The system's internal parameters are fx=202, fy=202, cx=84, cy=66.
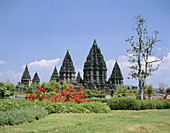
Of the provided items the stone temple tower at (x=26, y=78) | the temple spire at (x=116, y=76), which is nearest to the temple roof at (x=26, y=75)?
the stone temple tower at (x=26, y=78)

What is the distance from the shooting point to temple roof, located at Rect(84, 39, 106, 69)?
6219 cm

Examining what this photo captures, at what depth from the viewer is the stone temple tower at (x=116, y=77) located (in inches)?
2608

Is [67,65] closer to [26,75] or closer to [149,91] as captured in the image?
[26,75]

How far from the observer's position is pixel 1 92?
2555 centimetres

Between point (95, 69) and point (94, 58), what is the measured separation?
11.8 feet

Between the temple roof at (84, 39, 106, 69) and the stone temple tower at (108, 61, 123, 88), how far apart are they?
20.1 ft

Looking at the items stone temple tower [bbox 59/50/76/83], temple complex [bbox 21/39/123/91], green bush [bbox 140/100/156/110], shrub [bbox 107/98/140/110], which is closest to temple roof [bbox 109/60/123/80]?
temple complex [bbox 21/39/123/91]

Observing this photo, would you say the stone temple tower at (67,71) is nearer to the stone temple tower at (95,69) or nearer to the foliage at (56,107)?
the stone temple tower at (95,69)

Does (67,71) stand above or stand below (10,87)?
above

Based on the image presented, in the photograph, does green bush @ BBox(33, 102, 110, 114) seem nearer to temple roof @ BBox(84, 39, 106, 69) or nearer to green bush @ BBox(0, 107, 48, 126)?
green bush @ BBox(0, 107, 48, 126)

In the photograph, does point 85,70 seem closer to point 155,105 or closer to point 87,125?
point 155,105

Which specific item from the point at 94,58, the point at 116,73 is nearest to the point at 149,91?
the point at 94,58

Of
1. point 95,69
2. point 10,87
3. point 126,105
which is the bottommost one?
point 126,105

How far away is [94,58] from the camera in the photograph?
63.1 m
